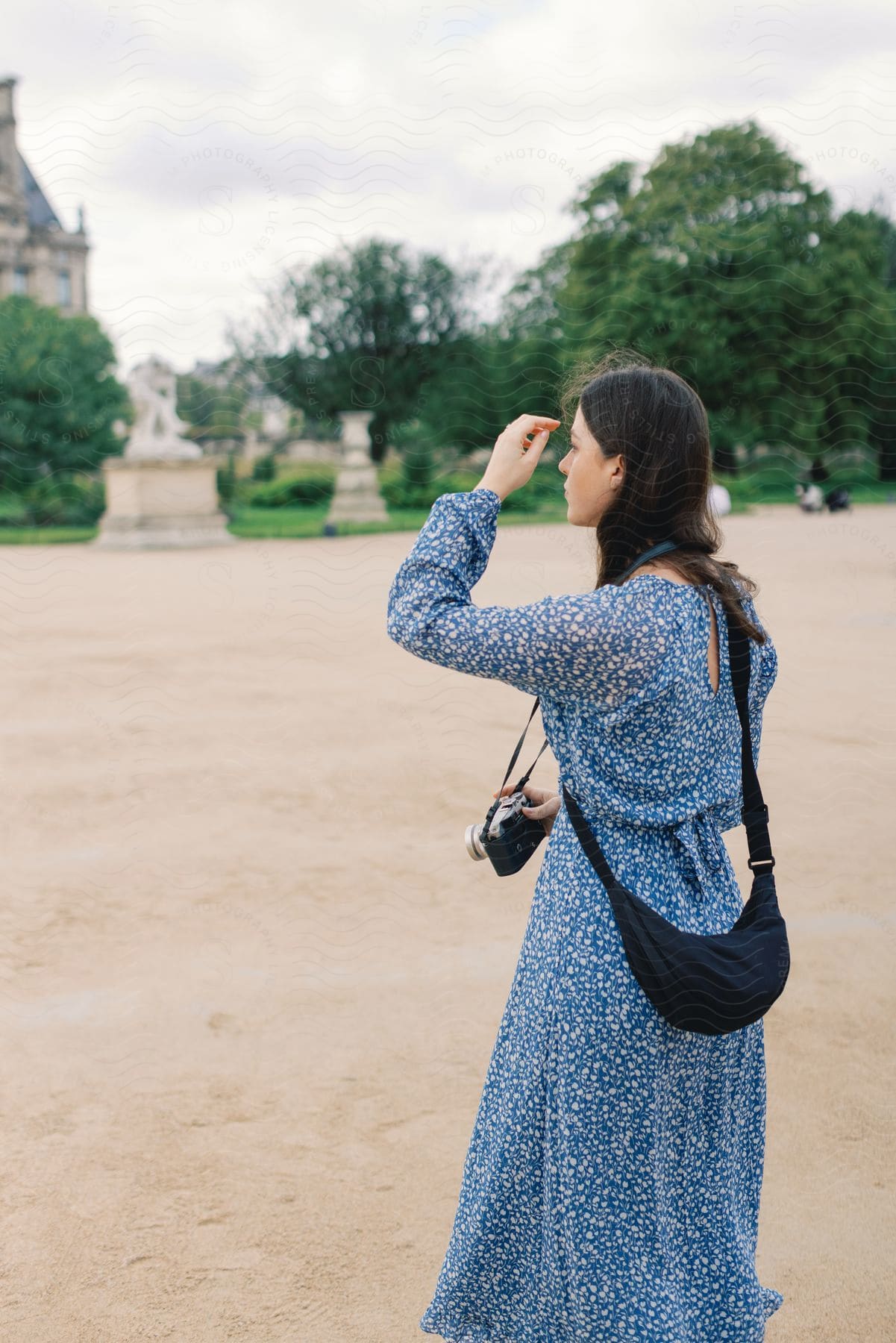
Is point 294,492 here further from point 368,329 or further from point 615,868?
point 615,868

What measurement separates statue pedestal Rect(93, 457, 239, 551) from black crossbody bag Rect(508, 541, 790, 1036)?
1720 centimetres

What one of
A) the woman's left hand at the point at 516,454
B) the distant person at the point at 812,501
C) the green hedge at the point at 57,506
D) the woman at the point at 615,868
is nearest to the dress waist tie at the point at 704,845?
the woman at the point at 615,868

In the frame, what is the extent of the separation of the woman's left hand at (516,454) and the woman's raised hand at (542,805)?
20.9 inches

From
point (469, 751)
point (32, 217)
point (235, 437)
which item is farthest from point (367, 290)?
point (469, 751)

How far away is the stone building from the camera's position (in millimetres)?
53500

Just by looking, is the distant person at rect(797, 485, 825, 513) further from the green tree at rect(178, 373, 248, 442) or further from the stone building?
the stone building

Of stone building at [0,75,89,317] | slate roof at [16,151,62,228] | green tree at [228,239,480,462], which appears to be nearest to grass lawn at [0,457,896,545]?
green tree at [228,239,480,462]

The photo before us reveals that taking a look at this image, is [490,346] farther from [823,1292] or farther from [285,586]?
[823,1292]

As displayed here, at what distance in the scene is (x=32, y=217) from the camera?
56.5 meters

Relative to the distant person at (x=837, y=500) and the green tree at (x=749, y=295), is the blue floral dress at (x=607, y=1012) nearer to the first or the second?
the green tree at (x=749, y=295)

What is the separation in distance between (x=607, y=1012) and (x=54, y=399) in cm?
3266

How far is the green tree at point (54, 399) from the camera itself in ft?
95.2

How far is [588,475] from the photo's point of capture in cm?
178

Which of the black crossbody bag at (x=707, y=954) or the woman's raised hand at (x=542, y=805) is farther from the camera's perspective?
the woman's raised hand at (x=542, y=805)
